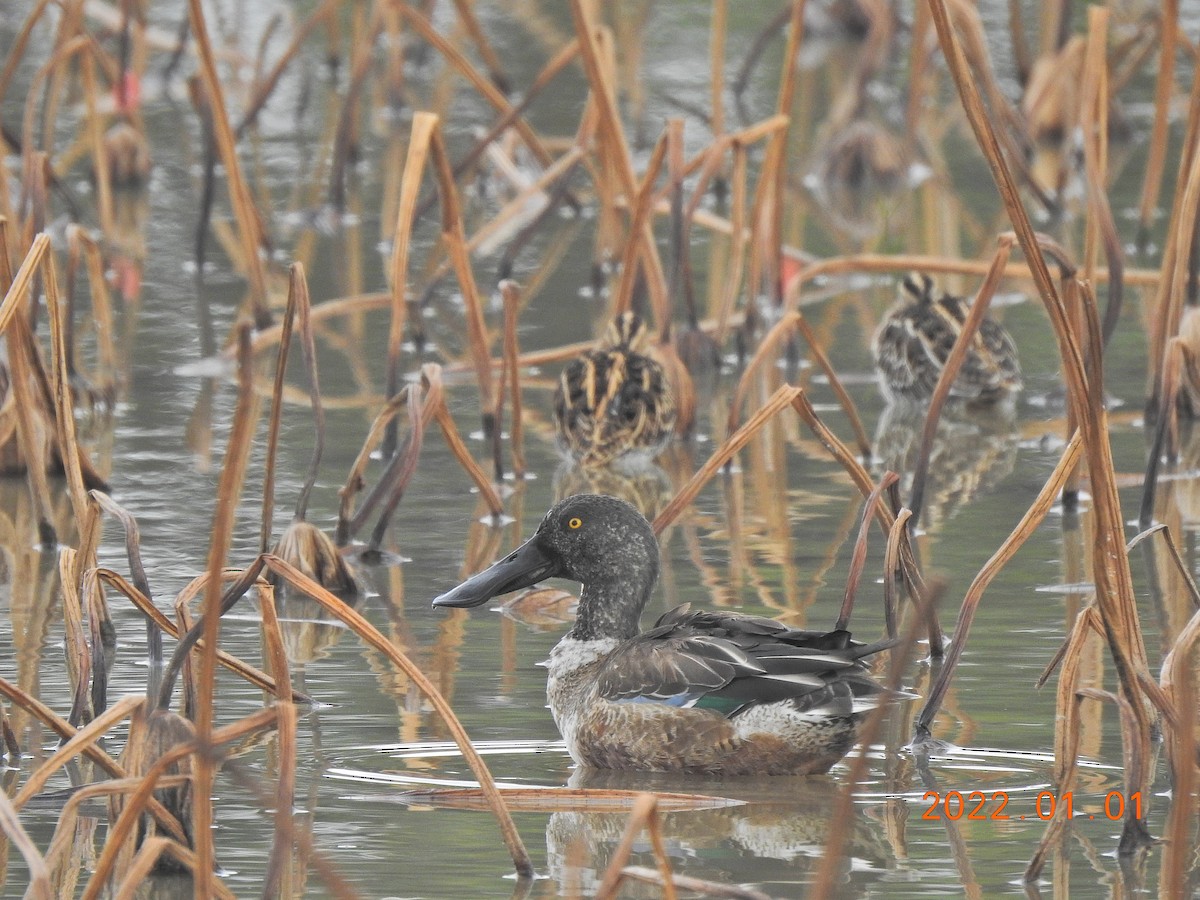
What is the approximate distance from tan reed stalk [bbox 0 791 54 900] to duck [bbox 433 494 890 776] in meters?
1.69

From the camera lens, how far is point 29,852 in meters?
3.39

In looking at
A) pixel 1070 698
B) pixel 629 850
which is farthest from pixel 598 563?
pixel 629 850

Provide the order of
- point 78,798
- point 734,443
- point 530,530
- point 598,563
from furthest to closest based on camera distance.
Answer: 1. point 530,530
2. point 734,443
3. point 598,563
4. point 78,798

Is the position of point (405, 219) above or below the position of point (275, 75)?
below

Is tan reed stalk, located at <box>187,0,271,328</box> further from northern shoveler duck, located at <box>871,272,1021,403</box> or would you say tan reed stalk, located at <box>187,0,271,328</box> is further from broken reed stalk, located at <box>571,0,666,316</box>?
northern shoveler duck, located at <box>871,272,1021,403</box>

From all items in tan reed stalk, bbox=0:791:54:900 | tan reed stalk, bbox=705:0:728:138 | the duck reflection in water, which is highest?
tan reed stalk, bbox=705:0:728:138

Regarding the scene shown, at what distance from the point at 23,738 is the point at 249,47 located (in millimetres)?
11362

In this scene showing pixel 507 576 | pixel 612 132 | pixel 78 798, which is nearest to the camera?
pixel 78 798

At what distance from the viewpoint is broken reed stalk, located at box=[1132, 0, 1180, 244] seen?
300 inches

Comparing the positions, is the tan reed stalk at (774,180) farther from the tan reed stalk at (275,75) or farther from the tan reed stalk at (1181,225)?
the tan reed stalk at (275,75)

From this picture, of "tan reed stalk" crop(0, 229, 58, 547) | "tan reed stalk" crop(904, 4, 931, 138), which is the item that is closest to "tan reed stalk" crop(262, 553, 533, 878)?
"tan reed stalk" crop(0, 229, 58, 547)

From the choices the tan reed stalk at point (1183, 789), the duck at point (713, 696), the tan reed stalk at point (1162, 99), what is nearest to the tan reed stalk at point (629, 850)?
the tan reed stalk at point (1183, 789)

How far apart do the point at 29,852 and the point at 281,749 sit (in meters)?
0.47

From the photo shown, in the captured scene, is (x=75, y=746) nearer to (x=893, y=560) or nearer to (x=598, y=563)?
(x=598, y=563)
